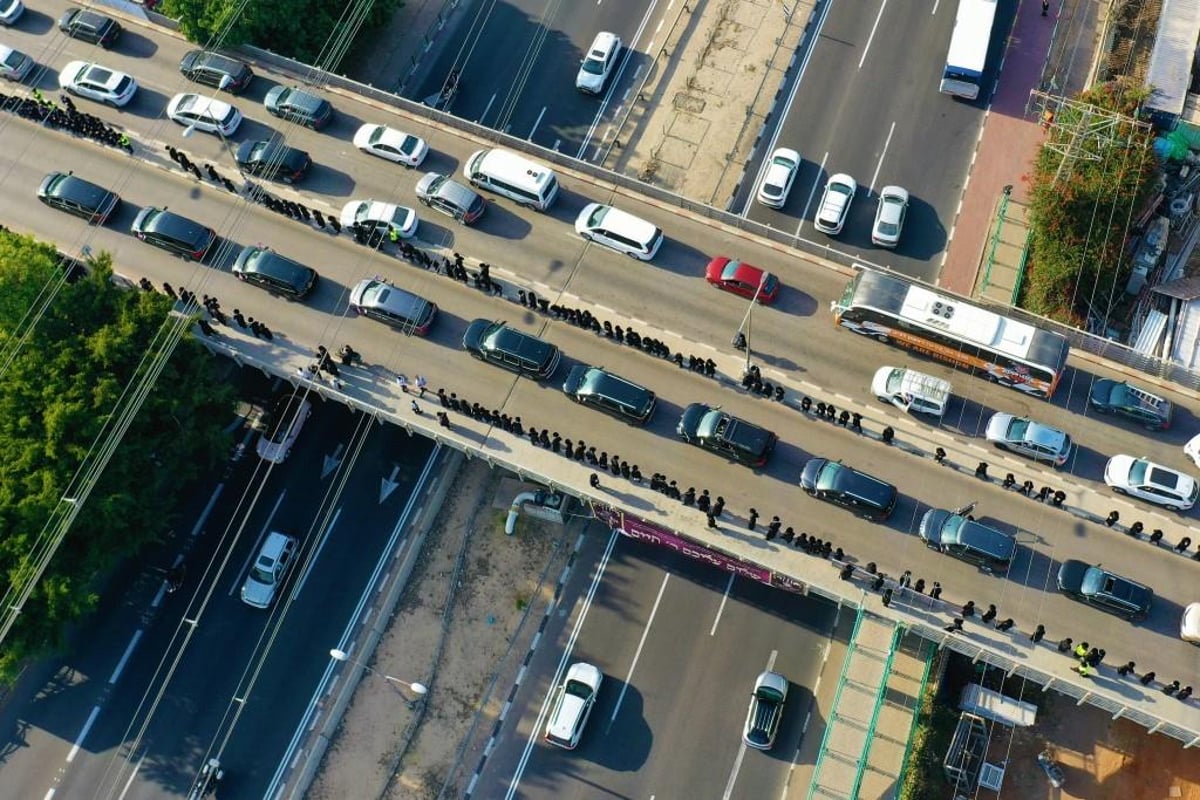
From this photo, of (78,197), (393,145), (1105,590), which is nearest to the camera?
A: (1105,590)

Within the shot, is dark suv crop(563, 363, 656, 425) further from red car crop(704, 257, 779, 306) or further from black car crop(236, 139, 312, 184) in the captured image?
black car crop(236, 139, 312, 184)

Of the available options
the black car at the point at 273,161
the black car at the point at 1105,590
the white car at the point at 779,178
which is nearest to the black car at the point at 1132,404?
the black car at the point at 1105,590

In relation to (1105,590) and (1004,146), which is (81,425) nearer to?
(1105,590)

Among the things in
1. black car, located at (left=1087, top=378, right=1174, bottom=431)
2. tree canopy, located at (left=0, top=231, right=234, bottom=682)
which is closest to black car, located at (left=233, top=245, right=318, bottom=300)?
tree canopy, located at (left=0, top=231, right=234, bottom=682)

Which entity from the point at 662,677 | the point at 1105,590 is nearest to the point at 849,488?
the point at 1105,590

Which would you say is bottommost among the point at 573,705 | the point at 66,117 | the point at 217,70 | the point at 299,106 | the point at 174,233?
the point at 573,705

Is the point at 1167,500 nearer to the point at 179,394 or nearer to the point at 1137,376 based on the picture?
the point at 1137,376
